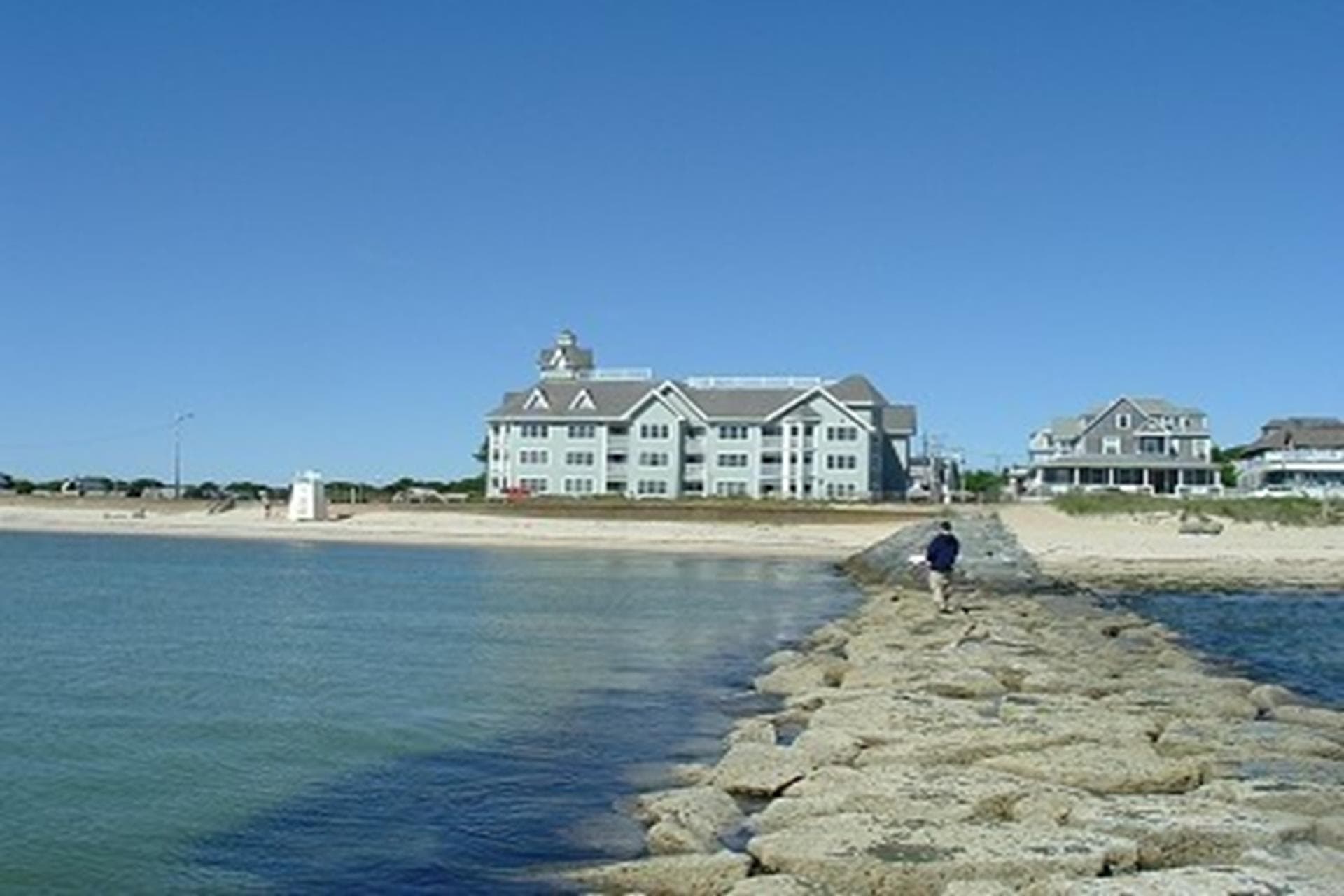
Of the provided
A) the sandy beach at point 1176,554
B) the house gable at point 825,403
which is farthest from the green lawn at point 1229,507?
the house gable at point 825,403

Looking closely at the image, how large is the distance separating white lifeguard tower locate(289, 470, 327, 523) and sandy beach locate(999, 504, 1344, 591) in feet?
125

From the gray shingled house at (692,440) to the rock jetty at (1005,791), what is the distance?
68.2 metres

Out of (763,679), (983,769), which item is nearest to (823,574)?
(763,679)

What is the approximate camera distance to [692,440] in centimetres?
9206

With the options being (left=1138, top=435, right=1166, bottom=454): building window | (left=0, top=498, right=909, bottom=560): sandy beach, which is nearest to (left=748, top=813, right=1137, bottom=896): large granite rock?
(left=0, top=498, right=909, bottom=560): sandy beach

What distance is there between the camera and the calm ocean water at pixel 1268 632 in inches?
923

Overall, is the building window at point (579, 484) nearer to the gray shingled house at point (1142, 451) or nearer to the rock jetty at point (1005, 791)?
the gray shingled house at point (1142, 451)

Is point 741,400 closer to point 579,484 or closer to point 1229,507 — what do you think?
point 579,484

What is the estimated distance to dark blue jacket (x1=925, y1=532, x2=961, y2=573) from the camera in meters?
28.8

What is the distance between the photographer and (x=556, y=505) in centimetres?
8119

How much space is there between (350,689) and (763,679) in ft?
18.7

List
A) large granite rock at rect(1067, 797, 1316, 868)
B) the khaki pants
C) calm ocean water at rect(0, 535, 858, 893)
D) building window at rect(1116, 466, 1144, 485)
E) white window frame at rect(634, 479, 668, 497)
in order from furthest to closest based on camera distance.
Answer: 1. building window at rect(1116, 466, 1144, 485)
2. white window frame at rect(634, 479, 668, 497)
3. the khaki pants
4. calm ocean water at rect(0, 535, 858, 893)
5. large granite rock at rect(1067, 797, 1316, 868)

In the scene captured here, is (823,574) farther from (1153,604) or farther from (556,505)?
(556,505)

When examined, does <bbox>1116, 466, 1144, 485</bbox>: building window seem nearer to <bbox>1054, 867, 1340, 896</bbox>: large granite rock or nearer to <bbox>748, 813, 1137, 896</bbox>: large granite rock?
<bbox>748, 813, 1137, 896</bbox>: large granite rock
